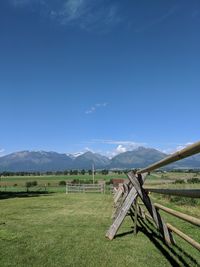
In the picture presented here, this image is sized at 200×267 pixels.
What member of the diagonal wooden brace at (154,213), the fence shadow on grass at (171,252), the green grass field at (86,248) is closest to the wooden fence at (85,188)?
the green grass field at (86,248)

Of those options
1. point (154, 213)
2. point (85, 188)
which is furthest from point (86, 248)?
point (85, 188)

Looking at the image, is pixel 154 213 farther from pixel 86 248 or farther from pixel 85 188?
pixel 85 188

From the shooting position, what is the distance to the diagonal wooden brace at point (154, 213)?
7051 mm

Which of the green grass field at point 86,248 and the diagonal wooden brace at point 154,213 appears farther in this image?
the diagonal wooden brace at point 154,213

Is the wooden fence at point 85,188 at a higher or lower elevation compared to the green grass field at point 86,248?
higher

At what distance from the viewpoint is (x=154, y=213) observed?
721cm

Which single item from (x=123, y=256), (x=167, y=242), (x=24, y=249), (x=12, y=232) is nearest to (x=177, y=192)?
(x=123, y=256)

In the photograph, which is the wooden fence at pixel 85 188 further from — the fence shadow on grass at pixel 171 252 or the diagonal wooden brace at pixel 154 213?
the diagonal wooden brace at pixel 154 213

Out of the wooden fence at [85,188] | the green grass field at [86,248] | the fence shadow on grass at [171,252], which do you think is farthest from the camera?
the wooden fence at [85,188]

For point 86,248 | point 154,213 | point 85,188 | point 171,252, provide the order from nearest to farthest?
point 171,252
point 86,248
point 154,213
point 85,188

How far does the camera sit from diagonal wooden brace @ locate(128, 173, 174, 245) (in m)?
7.05

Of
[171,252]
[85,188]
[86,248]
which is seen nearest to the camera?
[171,252]

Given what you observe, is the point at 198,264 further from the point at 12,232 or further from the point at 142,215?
the point at 142,215

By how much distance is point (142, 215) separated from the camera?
40.6 ft
